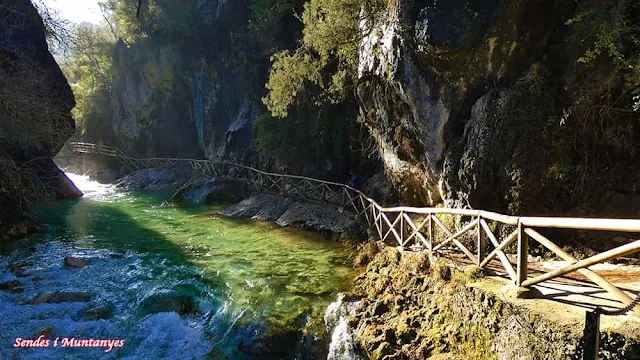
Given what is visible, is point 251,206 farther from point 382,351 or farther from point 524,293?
point 524,293

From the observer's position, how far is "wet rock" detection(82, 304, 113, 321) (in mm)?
7637

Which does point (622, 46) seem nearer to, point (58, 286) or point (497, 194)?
point (497, 194)

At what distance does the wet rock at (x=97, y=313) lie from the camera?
25.1ft

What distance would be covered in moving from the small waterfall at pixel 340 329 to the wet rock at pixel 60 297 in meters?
5.46

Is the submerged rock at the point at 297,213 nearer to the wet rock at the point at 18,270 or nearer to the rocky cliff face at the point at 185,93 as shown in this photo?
the rocky cliff face at the point at 185,93

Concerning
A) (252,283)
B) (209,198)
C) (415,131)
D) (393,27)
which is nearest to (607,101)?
(415,131)

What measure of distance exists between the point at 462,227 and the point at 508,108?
2.50 m

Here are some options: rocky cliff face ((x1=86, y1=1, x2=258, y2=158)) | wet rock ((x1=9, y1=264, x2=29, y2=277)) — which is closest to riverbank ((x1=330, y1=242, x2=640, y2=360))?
wet rock ((x1=9, y1=264, x2=29, y2=277))

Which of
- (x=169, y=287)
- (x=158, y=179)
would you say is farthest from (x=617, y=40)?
(x=158, y=179)

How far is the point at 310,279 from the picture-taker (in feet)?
30.0

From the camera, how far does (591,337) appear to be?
2.52 m

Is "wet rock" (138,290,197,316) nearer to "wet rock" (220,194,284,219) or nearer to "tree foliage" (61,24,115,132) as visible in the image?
"wet rock" (220,194,284,219)

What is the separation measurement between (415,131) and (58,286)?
31.1 feet

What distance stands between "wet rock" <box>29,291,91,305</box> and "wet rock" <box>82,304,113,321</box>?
686mm
